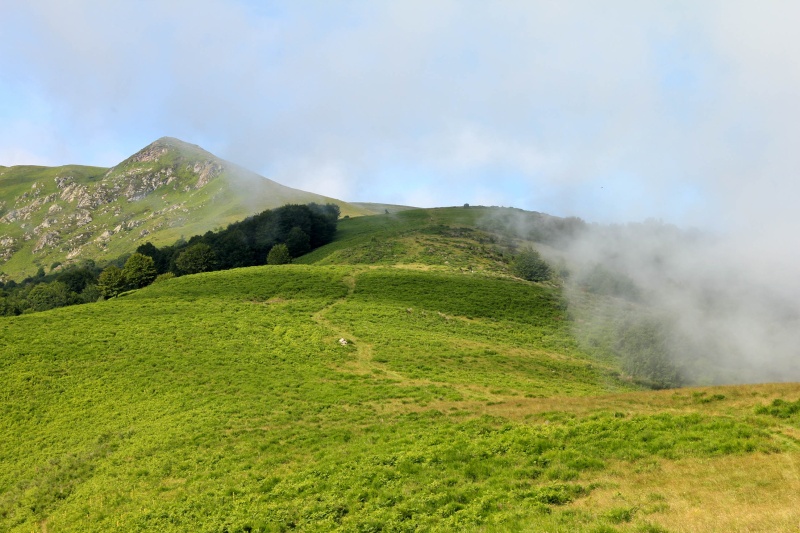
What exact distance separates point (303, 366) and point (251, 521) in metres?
23.0

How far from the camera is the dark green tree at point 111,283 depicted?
9644 cm

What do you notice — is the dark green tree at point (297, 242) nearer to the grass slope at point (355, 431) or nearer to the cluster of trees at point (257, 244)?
the cluster of trees at point (257, 244)

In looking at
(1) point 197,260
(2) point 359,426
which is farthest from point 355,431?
(1) point 197,260

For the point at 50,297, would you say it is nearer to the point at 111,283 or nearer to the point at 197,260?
the point at 111,283

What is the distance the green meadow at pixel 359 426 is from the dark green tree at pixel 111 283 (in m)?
44.9

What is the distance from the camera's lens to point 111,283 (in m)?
97.0

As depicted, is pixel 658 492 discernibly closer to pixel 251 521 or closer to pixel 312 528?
pixel 312 528

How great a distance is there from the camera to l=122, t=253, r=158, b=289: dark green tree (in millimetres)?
100250

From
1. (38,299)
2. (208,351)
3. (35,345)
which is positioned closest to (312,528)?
(208,351)

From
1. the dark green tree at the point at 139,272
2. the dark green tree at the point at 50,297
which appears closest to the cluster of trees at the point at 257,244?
the dark green tree at the point at 139,272

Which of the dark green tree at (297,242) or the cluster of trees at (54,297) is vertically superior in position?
the dark green tree at (297,242)

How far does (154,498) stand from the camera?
2148 cm

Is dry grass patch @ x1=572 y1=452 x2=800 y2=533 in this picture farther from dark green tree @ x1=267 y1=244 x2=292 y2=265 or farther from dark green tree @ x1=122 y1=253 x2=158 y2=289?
dark green tree @ x1=122 y1=253 x2=158 y2=289

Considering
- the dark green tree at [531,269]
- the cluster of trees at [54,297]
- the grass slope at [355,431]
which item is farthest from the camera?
the cluster of trees at [54,297]
